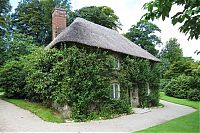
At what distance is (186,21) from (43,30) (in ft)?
183

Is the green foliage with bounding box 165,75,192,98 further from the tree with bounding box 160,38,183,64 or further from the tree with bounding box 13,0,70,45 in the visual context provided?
the tree with bounding box 13,0,70,45

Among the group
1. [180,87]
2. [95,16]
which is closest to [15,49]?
[95,16]

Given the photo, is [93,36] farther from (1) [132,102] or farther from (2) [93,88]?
(1) [132,102]

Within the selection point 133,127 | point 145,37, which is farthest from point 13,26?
point 133,127

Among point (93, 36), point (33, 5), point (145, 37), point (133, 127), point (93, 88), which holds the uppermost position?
point (33, 5)

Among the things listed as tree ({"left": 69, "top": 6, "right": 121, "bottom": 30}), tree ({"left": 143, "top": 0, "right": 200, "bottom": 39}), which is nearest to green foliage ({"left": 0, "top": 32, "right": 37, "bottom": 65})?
tree ({"left": 69, "top": 6, "right": 121, "bottom": 30})

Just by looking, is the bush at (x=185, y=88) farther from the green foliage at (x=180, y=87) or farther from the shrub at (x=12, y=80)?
the shrub at (x=12, y=80)

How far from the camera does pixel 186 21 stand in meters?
4.68

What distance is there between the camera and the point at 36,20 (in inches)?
2255

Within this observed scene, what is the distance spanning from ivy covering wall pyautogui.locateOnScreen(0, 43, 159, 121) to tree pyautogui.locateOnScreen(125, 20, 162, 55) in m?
31.5

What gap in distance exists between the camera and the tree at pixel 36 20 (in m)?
56.9

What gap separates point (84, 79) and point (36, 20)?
41009 mm

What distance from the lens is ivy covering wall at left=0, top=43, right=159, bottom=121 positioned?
19438 millimetres

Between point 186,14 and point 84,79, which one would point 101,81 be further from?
point 186,14
